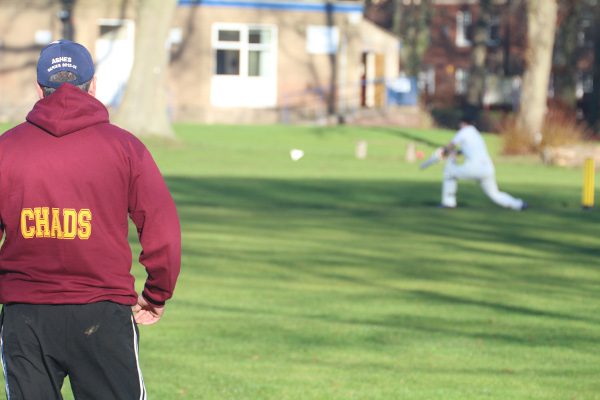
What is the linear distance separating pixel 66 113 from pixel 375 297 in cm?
936

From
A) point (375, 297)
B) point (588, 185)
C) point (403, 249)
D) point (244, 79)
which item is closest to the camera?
point (375, 297)

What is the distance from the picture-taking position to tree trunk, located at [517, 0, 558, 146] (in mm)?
44125

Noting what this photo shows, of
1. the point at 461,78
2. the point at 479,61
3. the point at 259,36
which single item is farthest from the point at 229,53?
the point at 461,78

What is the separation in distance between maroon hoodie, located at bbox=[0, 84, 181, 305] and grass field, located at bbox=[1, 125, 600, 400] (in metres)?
3.98

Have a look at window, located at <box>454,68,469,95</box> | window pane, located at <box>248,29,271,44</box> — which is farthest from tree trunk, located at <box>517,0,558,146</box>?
window, located at <box>454,68,469,95</box>

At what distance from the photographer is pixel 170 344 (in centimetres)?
1122

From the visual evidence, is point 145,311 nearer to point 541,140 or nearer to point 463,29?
point 541,140

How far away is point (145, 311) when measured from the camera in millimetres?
5422

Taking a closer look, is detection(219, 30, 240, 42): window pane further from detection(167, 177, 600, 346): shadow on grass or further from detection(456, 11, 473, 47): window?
detection(456, 11, 473, 47): window

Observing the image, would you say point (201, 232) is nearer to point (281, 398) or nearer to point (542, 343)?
point (542, 343)

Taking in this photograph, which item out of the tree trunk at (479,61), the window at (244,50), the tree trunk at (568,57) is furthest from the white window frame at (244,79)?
the tree trunk at (479,61)

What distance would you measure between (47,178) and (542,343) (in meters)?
7.09

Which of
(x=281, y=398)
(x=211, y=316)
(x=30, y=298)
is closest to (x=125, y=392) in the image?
(x=30, y=298)

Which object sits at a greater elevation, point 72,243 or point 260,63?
point 72,243
